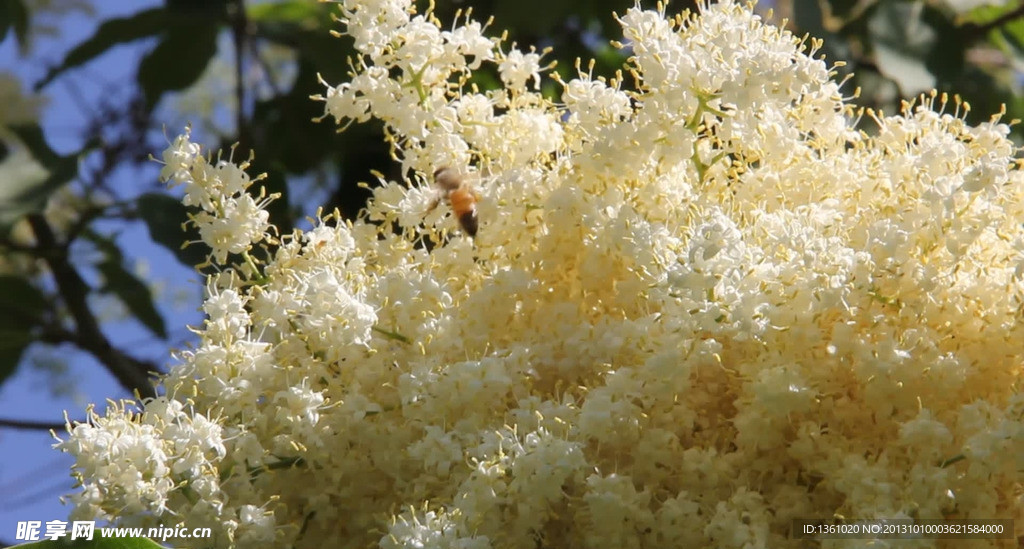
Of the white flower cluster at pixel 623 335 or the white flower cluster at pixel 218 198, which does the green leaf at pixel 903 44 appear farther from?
the white flower cluster at pixel 218 198

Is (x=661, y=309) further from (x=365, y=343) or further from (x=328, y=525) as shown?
(x=328, y=525)

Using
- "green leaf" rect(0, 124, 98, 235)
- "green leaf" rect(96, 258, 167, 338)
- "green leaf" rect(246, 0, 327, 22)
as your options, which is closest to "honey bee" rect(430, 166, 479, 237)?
"green leaf" rect(0, 124, 98, 235)

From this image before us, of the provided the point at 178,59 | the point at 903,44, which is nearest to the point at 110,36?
the point at 178,59

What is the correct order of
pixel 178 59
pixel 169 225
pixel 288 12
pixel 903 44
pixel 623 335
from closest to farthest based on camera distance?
1. pixel 623 335
2. pixel 169 225
3. pixel 903 44
4. pixel 178 59
5. pixel 288 12

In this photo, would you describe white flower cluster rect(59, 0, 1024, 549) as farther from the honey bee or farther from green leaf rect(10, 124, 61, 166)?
green leaf rect(10, 124, 61, 166)

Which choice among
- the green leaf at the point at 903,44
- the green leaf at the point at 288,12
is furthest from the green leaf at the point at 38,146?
the green leaf at the point at 903,44

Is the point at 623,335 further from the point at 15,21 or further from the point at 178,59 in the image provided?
the point at 15,21

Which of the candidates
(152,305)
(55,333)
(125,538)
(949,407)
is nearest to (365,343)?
(125,538)
